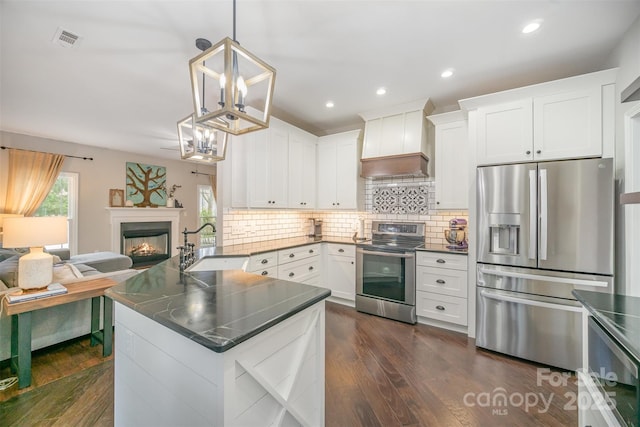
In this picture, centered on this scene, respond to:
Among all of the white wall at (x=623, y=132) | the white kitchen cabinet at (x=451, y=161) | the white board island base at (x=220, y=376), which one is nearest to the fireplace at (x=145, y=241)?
the white board island base at (x=220, y=376)

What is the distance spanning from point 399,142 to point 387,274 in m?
1.77

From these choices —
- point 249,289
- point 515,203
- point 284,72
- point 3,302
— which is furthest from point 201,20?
point 515,203

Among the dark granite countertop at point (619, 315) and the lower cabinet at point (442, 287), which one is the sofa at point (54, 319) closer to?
the lower cabinet at point (442, 287)

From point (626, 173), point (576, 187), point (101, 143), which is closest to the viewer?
point (626, 173)

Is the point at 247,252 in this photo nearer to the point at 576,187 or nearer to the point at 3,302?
the point at 3,302

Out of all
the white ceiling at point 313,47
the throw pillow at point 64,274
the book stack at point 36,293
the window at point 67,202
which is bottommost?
the book stack at point 36,293

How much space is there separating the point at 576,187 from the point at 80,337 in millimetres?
5168

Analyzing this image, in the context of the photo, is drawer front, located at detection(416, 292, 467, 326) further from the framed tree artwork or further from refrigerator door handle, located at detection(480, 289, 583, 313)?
the framed tree artwork

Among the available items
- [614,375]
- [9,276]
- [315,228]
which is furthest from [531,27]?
[9,276]

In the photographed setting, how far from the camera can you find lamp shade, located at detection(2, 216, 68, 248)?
2184 millimetres

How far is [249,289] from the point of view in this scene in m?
1.45

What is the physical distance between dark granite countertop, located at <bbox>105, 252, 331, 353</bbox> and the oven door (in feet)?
6.71

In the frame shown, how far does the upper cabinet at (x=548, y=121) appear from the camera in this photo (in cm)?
225

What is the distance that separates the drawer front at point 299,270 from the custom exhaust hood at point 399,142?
4.93 feet
